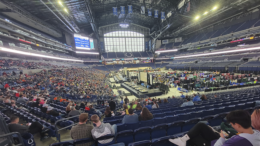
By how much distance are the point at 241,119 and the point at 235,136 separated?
0.25m

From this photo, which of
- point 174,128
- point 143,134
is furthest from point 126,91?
point 143,134

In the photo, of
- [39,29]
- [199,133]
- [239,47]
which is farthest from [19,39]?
[239,47]

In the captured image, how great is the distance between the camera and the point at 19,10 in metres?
18.5

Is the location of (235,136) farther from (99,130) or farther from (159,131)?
(99,130)

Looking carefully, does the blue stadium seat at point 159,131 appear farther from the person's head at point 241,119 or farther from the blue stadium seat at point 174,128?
the person's head at point 241,119

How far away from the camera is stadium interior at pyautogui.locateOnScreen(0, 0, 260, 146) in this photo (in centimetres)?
237

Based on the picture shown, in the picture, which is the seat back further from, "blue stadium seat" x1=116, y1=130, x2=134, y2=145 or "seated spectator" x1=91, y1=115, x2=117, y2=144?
"seated spectator" x1=91, y1=115, x2=117, y2=144

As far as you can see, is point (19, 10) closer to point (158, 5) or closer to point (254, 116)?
point (158, 5)

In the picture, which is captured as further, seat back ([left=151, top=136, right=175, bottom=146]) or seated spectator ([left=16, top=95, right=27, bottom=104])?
seated spectator ([left=16, top=95, right=27, bottom=104])

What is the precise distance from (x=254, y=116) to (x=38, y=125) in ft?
17.8

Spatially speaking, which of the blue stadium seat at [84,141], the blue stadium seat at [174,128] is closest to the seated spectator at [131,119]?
the blue stadium seat at [174,128]

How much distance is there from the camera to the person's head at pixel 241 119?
1.33 m

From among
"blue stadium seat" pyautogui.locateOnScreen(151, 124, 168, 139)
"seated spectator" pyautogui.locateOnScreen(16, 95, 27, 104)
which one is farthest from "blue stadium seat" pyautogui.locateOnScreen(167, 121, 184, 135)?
"seated spectator" pyautogui.locateOnScreen(16, 95, 27, 104)

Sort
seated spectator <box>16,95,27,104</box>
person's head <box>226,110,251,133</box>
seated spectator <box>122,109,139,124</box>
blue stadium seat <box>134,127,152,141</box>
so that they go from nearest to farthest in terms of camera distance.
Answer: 1. person's head <box>226,110,251,133</box>
2. blue stadium seat <box>134,127,152,141</box>
3. seated spectator <box>122,109,139,124</box>
4. seated spectator <box>16,95,27,104</box>
